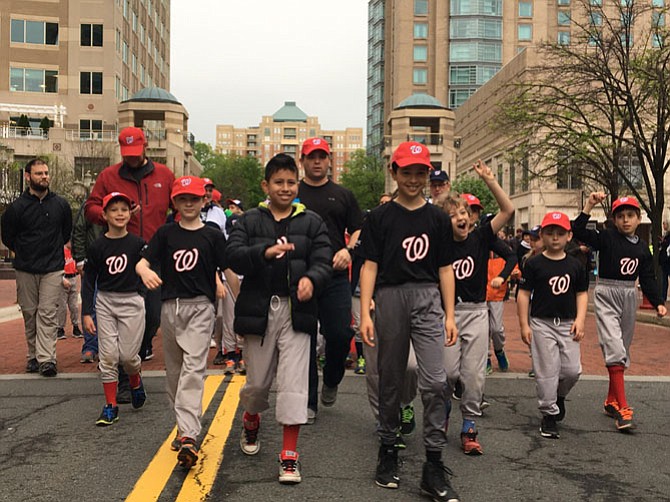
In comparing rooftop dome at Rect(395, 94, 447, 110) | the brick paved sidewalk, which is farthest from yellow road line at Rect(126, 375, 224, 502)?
rooftop dome at Rect(395, 94, 447, 110)

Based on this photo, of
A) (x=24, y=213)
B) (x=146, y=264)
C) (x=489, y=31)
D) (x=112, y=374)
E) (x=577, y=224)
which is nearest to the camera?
(x=146, y=264)

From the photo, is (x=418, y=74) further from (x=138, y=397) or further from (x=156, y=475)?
(x=156, y=475)

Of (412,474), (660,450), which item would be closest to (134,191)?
(412,474)

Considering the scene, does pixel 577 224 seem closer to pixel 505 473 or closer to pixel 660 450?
pixel 660 450

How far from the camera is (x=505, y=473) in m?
4.67

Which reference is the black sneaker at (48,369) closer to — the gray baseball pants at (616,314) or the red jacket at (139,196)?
the red jacket at (139,196)

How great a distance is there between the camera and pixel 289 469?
437 cm

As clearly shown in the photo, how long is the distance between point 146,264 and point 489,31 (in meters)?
88.1

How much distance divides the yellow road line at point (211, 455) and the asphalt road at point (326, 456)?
0.04ft

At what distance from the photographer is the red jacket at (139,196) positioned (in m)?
6.55

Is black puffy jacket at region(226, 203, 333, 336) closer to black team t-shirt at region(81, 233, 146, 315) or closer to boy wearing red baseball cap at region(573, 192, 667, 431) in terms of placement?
black team t-shirt at region(81, 233, 146, 315)

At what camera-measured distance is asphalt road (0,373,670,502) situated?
4254mm

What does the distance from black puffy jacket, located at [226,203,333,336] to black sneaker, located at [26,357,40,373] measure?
15.0 feet

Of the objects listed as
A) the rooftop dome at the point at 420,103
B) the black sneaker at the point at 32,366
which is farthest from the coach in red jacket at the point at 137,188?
the rooftop dome at the point at 420,103
